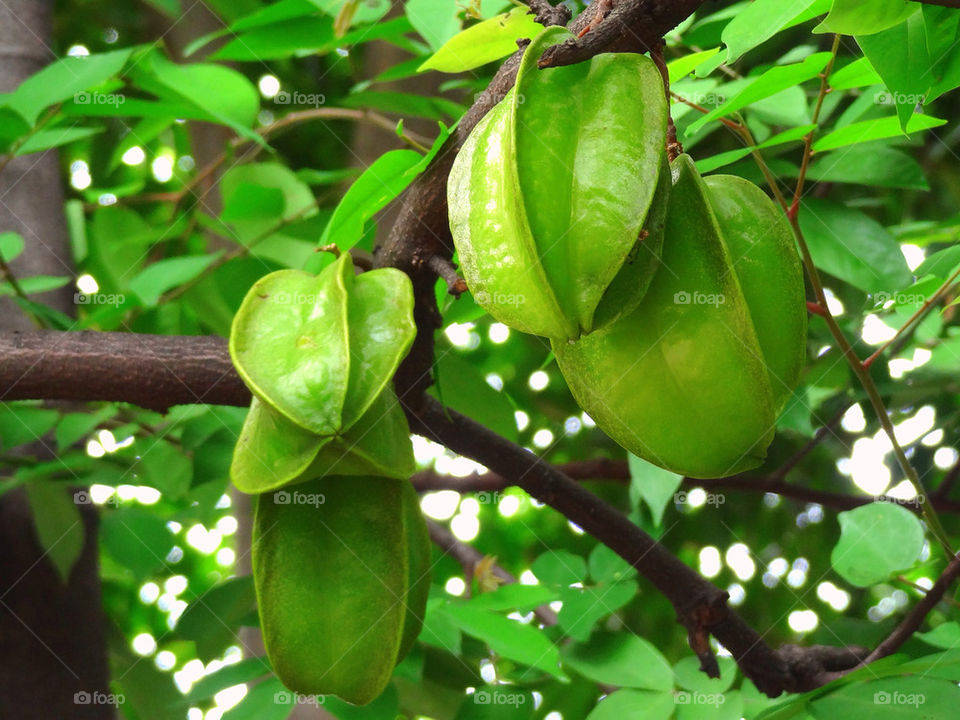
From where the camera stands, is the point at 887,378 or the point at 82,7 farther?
the point at 82,7

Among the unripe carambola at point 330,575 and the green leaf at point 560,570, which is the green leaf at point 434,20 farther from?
the green leaf at point 560,570

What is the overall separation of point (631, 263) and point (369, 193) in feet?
1.81

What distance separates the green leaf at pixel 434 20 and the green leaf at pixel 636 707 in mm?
1103

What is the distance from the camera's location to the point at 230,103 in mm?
1530

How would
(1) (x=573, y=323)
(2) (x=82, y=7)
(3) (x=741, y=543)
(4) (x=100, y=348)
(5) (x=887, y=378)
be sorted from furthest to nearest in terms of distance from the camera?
(2) (x=82, y=7), (3) (x=741, y=543), (5) (x=887, y=378), (4) (x=100, y=348), (1) (x=573, y=323)

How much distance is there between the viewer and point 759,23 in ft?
3.21

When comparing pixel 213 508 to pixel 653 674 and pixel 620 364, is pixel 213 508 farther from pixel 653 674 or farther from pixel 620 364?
pixel 620 364

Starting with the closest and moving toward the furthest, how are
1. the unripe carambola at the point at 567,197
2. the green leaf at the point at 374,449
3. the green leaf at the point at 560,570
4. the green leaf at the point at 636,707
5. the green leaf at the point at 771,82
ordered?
the unripe carambola at the point at 567,197 → the green leaf at the point at 374,449 → the green leaf at the point at 771,82 → the green leaf at the point at 636,707 → the green leaf at the point at 560,570

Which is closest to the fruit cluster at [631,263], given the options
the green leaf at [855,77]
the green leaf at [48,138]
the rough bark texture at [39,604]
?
the green leaf at [855,77]

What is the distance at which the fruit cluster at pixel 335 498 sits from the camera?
1.08 meters

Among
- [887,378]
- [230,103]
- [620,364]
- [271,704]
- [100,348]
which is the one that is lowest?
[271,704]

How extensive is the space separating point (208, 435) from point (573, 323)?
1135mm

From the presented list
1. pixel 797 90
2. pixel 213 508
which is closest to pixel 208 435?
pixel 213 508

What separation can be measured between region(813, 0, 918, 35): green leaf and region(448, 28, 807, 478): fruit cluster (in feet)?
0.57
